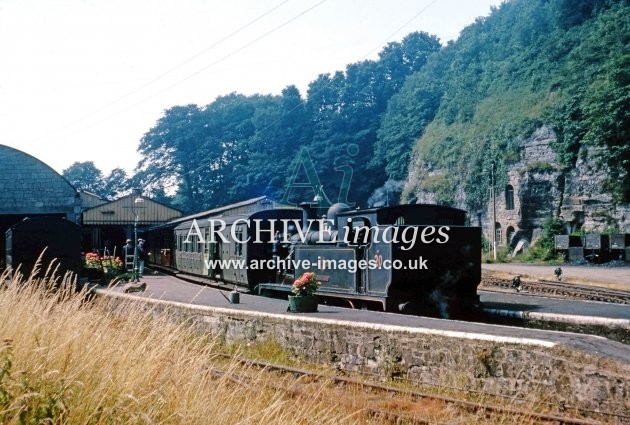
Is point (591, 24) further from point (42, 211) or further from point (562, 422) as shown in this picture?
point (562, 422)

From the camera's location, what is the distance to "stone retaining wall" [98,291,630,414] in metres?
6.23

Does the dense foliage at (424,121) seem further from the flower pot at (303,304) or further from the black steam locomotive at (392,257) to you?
the flower pot at (303,304)

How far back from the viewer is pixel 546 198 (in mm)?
33188

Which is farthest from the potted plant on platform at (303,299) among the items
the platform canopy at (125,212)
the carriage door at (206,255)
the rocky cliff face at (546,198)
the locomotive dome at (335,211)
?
the platform canopy at (125,212)

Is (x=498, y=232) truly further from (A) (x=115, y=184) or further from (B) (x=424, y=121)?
(A) (x=115, y=184)

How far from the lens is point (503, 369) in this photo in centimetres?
706

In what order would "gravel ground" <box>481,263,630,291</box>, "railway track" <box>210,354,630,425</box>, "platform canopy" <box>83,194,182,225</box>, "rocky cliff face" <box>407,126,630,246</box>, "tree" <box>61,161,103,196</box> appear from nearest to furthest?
"railway track" <box>210,354,630,425</box>
"gravel ground" <box>481,263,630,291</box>
"rocky cliff face" <box>407,126,630,246</box>
"platform canopy" <box>83,194,182,225</box>
"tree" <box>61,161,103,196</box>

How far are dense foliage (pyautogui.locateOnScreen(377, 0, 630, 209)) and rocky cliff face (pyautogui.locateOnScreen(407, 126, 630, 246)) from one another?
0.69 m

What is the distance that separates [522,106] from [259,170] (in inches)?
1133

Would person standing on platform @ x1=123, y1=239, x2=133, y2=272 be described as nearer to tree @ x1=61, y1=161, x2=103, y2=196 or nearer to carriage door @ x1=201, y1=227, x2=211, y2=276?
carriage door @ x1=201, y1=227, x2=211, y2=276

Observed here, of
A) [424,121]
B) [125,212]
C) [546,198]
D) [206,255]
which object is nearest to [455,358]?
[206,255]

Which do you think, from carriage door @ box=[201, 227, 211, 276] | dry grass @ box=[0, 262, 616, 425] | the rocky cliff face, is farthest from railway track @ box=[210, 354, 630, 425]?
the rocky cliff face

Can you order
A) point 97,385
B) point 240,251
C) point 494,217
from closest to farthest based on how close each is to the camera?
point 97,385 → point 240,251 → point 494,217

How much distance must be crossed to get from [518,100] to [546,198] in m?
9.51
